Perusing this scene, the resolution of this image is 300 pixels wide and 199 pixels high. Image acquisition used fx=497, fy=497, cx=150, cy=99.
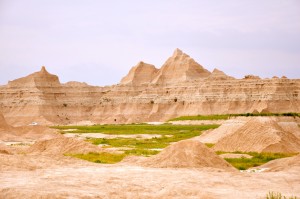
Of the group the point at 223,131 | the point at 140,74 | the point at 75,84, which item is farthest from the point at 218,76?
the point at 223,131

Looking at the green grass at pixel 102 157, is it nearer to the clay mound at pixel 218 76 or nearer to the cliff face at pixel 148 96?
the cliff face at pixel 148 96

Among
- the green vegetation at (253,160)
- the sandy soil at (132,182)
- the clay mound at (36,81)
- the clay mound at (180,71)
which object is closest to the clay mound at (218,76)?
the clay mound at (180,71)

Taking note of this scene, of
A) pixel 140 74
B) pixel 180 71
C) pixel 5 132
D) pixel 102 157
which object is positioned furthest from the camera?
pixel 140 74

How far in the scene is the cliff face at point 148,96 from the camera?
104 meters

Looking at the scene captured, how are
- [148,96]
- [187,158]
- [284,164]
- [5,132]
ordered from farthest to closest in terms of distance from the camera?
[148,96], [5,132], [284,164], [187,158]

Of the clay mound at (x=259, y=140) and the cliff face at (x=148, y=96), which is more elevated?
the cliff face at (x=148, y=96)

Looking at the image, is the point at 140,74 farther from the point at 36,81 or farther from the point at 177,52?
the point at 36,81

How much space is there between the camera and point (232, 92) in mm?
107500

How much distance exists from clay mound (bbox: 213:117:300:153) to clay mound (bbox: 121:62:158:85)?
95.6 metres

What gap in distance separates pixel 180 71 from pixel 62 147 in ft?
303

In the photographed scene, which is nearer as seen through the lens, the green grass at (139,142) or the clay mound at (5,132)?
the green grass at (139,142)

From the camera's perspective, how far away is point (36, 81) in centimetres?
12550

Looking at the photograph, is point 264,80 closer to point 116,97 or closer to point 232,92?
point 232,92

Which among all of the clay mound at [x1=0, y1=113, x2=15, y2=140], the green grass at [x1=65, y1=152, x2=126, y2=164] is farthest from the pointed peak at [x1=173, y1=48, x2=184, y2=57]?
the green grass at [x1=65, y1=152, x2=126, y2=164]
